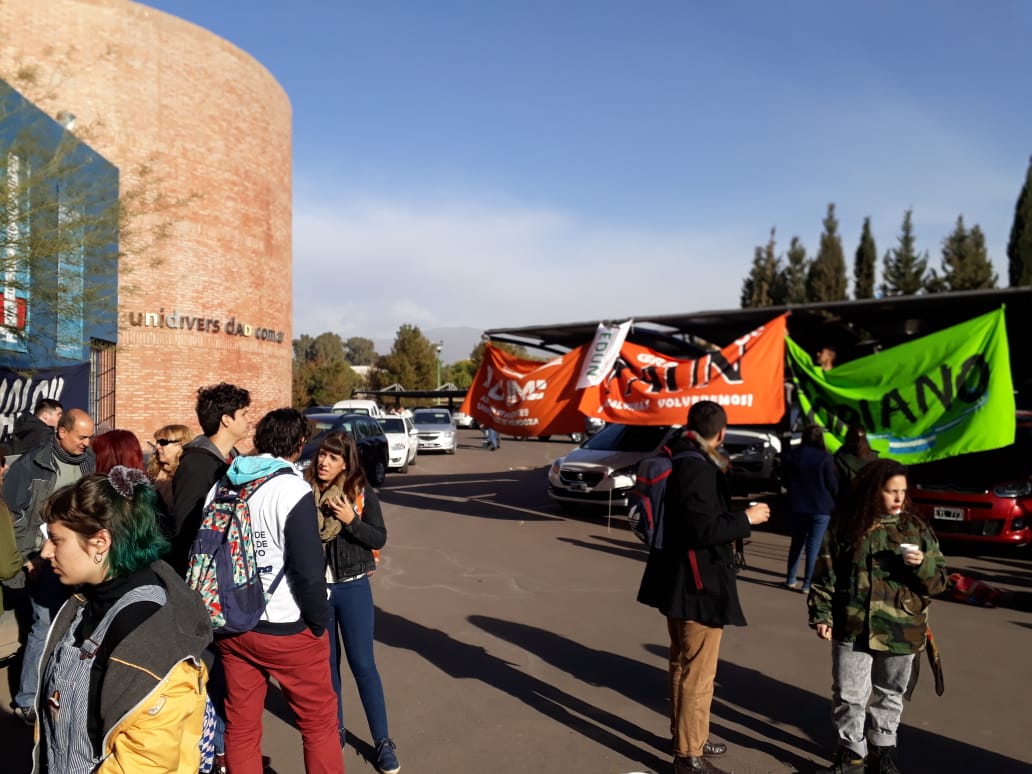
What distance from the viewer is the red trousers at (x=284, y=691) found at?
135 inches

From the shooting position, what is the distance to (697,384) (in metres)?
11.1

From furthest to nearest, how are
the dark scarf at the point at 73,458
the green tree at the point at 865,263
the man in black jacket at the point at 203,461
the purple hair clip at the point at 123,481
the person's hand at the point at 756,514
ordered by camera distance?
the green tree at the point at 865,263, the dark scarf at the point at 73,458, the person's hand at the point at 756,514, the man in black jacket at the point at 203,461, the purple hair clip at the point at 123,481

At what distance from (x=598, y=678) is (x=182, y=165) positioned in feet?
74.4

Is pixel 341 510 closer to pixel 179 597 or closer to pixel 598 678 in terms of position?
pixel 179 597

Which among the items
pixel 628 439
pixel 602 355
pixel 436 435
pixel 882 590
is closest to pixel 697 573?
pixel 882 590

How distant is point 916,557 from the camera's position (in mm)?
3904

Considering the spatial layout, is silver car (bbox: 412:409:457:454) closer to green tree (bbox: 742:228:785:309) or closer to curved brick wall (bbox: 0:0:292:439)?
curved brick wall (bbox: 0:0:292:439)

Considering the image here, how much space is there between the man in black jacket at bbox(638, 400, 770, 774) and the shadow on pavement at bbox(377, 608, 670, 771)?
18.3 inches

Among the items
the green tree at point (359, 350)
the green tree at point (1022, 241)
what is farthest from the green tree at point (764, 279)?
the green tree at point (359, 350)

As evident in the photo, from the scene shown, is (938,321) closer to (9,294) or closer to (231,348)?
(9,294)

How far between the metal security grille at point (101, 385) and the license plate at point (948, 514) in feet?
49.5

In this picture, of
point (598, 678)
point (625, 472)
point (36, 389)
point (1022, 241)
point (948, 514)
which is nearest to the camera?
point (598, 678)

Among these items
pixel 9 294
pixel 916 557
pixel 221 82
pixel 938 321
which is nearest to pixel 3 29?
pixel 221 82

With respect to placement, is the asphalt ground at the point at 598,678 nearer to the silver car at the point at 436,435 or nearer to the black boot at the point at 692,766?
the black boot at the point at 692,766
